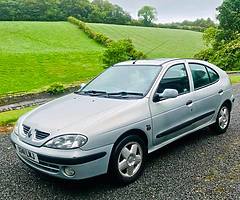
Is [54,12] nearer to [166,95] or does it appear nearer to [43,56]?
[43,56]

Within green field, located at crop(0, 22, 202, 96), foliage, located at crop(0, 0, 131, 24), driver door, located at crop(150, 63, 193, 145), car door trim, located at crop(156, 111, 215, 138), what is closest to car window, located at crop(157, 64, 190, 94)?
driver door, located at crop(150, 63, 193, 145)

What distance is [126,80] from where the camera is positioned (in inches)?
196

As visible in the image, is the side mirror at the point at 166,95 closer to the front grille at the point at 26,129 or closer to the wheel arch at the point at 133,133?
the wheel arch at the point at 133,133

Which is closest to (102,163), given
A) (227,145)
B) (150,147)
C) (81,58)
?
(150,147)

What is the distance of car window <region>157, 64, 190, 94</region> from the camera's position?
4.88m

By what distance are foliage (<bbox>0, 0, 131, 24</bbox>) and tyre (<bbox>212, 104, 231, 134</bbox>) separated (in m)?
70.7

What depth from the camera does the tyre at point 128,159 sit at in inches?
155

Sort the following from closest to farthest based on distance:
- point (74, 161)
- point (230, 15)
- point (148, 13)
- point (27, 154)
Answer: point (74, 161), point (27, 154), point (230, 15), point (148, 13)

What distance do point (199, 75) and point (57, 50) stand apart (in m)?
37.2

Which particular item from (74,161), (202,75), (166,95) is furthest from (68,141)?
(202,75)

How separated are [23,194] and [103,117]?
1404 mm

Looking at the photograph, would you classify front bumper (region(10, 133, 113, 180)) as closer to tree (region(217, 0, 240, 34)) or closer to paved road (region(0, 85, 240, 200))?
paved road (region(0, 85, 240, 200))

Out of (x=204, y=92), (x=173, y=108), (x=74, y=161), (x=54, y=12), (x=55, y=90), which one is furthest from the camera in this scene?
(x=54, y=12)

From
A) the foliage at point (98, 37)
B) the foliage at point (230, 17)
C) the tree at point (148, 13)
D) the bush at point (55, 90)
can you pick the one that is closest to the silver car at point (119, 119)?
the bush at point (55, 90)
